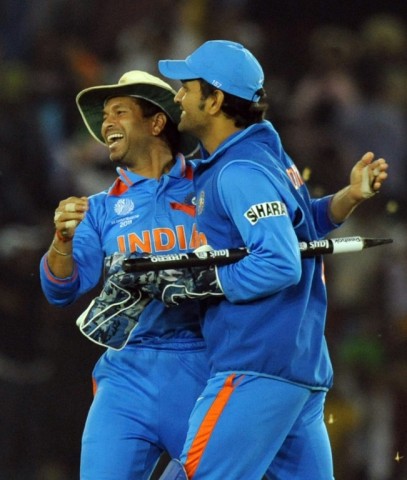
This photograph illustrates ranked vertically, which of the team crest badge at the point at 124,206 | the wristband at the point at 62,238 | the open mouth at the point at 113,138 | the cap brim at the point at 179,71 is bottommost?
the wristband at the point at 62,238

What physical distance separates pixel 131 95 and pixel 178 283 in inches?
31.7

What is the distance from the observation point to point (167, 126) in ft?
11.3

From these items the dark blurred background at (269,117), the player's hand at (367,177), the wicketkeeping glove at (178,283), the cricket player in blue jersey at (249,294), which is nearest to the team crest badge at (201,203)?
the cricket player in blue jersey at (249,294)

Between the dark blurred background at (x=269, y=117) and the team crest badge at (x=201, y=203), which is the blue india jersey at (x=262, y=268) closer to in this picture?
the team crest badge at (x=201, y=203)

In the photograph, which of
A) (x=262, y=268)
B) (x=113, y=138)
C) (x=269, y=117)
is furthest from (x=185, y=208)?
(x=269, y=117)

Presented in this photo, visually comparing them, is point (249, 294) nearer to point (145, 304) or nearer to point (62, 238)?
point (145, 304)

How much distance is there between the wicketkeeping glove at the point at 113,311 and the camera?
2.99 meters

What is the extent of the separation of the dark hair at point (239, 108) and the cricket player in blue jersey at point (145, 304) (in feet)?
1.30

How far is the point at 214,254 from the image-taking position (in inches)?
108

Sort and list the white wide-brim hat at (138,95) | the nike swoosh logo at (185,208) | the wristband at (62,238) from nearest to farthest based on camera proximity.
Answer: the wristband at (62,238) < the nike swoosh logo at (185,208) < the white wide-brim hat at (138,95)

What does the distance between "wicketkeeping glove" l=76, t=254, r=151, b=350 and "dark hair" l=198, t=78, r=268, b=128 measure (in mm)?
466

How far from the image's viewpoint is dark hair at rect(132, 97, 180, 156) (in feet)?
11.1

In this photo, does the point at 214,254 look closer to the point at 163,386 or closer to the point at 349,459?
the point at 163,386

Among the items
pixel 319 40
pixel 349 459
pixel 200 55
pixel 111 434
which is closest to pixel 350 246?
pixel 200 55
